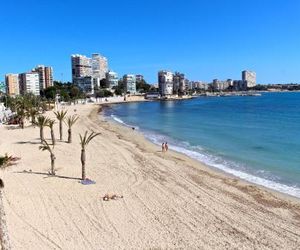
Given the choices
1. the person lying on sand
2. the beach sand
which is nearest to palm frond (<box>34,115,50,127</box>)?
the beach sand

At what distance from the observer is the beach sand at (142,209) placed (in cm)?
1209

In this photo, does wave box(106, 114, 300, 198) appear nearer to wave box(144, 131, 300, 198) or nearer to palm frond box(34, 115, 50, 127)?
wave box(144, 131, 300, 198)

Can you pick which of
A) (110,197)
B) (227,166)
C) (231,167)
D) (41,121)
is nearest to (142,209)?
Answer: (110,197)

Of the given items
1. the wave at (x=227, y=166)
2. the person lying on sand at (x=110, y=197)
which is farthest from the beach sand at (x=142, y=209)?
the wave at (x=227, y=166)

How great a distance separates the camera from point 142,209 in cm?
1516

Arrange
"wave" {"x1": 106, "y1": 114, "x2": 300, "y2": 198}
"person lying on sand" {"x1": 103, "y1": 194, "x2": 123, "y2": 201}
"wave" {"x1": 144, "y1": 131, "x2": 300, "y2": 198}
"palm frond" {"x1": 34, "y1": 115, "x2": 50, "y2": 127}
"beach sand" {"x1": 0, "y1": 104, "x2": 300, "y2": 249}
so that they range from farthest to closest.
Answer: "palm frond" {"x1": 34, "y1": 115, "x2": 50, "y2": 127} < "wave" {"x1": 106, "y1": 114, "x2": 300, "y2": 198} < "wave" {"x1": 144, "y1": 131, "x2": 300, "y2": 198} < "person lying on sand" {"x1": 103, "y1": 194, "x2": 123, "y2": 201} < "beach sand" {"x1": 0, "y1": 104, "x2": 300, "y2": 249}

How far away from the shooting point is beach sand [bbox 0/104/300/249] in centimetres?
1209

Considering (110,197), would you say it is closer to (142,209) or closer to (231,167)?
(142,209)

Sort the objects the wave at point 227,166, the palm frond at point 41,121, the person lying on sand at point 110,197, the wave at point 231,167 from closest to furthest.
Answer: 1. the person lying on sand at point 110,197
2. the wave at point 227,166
3. the wave at point 231,167
4. the palm frond at point 41,121

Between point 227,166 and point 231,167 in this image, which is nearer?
point 231,167

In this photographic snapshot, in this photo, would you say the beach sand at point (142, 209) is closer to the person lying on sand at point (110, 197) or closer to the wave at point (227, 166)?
the person lying on sand at point (110, 197)

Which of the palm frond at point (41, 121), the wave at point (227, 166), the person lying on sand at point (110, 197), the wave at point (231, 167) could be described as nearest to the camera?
the person lying on sand at point (110, 197)

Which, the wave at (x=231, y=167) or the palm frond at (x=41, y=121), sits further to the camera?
the palm frond at (x=41, y=121)

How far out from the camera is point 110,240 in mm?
12055
